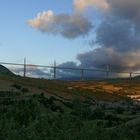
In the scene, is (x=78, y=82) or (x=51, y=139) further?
(x=78, y=82)

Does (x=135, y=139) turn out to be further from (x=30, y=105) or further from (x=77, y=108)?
(x=30, y=105)

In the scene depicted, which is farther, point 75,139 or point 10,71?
point 10,71

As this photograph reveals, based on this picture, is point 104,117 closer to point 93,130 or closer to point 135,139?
point 135,139

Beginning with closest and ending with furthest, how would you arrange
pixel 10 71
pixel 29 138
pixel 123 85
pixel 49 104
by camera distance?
pixel 29 138
pixel 49 104
pixel 10 71
pixel 123 85

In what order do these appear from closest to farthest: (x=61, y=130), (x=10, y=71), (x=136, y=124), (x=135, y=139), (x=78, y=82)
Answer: (x=61, y=130) < (x=135, y=139) < (x=136, y=124) < (x=10, y=71) < (x=78, y=82)

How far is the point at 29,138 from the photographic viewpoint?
13344 mm

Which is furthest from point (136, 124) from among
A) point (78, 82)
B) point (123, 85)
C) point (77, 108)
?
point (123, 85)

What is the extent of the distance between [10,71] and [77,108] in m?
43.8

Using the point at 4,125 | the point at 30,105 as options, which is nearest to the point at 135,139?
the point at 4,125

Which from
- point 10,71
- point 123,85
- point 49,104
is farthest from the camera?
point 123,85

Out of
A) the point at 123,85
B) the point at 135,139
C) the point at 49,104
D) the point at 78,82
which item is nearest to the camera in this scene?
the point at 135,139

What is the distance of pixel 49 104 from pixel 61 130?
727 inches

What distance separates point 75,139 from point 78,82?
2602 inches

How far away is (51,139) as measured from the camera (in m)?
13.6
